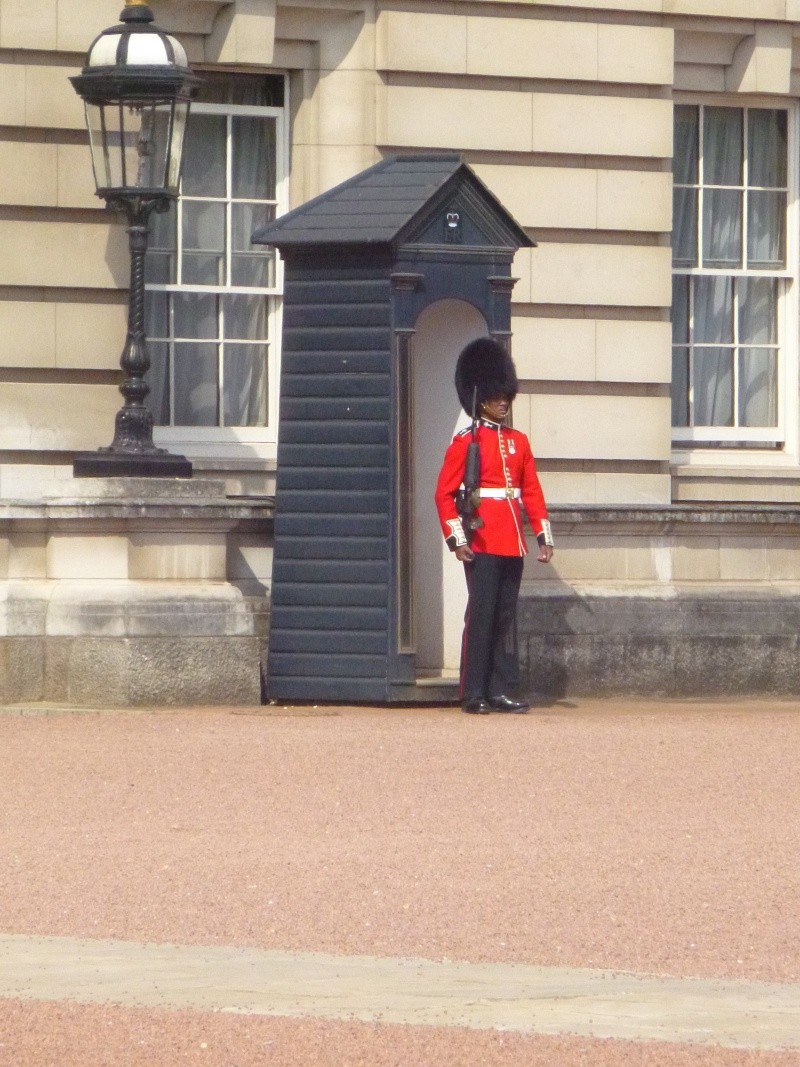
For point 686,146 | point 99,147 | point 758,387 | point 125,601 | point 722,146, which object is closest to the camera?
point 125,601

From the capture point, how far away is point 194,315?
11.9 metres

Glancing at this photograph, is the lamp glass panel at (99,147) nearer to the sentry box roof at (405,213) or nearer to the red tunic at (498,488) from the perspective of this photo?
the sentry box roof at (405,213)

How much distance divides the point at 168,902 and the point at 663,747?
11.8 feet

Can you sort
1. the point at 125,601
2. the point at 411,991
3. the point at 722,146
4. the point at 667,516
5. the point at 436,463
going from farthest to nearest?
1. the point at 722,146
2. the point at 667,516
3. the point at 436,463
4. the point at 125,601
5. the point at 411,991

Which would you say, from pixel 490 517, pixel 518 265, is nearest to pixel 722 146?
pixel 518 265

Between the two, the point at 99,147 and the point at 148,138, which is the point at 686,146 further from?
the point at 99,147

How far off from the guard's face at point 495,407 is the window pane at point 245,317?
6.34ft

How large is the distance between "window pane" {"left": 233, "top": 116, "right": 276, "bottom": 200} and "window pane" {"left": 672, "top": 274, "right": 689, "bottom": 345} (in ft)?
7.78

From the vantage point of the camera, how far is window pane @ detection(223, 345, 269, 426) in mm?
11961

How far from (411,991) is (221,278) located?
296 inches

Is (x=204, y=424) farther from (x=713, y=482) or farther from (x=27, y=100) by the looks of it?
(x=713, y=482)

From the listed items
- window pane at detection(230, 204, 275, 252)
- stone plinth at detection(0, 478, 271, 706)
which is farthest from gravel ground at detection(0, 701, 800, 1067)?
window pane at detection(230, 204, 275, 252)

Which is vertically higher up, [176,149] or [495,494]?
[176,149]

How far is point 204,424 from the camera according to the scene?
11.9 m
